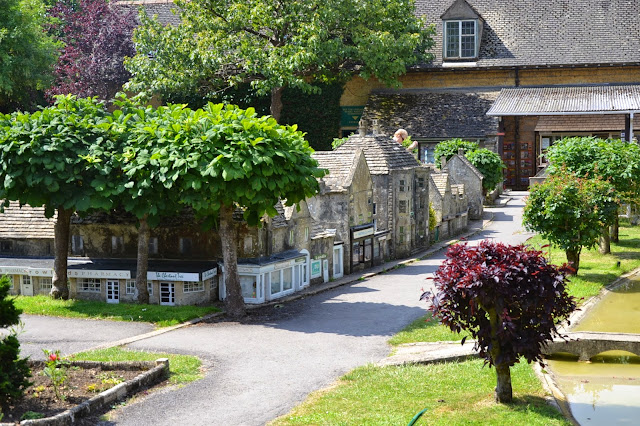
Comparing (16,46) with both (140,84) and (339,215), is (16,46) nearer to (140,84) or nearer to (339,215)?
(140,84)

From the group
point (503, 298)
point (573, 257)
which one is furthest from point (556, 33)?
point (503, 298)

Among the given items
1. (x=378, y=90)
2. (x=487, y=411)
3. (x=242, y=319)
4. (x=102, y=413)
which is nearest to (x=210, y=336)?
(x=242, y=319)

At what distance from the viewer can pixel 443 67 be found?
5331 cm

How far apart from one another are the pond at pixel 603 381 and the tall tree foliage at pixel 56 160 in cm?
1192

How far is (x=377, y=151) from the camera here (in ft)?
111

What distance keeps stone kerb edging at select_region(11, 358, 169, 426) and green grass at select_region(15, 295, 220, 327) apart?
4974 mm

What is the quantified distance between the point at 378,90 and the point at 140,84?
48.6ft

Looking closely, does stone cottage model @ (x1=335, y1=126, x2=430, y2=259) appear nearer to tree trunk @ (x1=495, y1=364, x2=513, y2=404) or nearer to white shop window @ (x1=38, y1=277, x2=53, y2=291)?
white shop window @ (x1=38, y1=277, x2=53, y2=291)

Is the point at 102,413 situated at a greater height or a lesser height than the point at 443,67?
lesser

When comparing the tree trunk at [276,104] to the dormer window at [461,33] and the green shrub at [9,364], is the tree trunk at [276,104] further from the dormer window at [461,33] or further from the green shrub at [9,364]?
the green shrub at [9,364]

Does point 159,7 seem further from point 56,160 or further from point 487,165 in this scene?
point 56,160

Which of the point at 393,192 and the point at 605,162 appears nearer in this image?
the point at 605,162

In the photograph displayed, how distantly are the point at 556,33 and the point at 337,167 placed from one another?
26.4m

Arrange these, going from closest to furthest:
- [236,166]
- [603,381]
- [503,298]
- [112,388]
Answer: [503,298] → [112,388] → [603,381] → [236,166]
